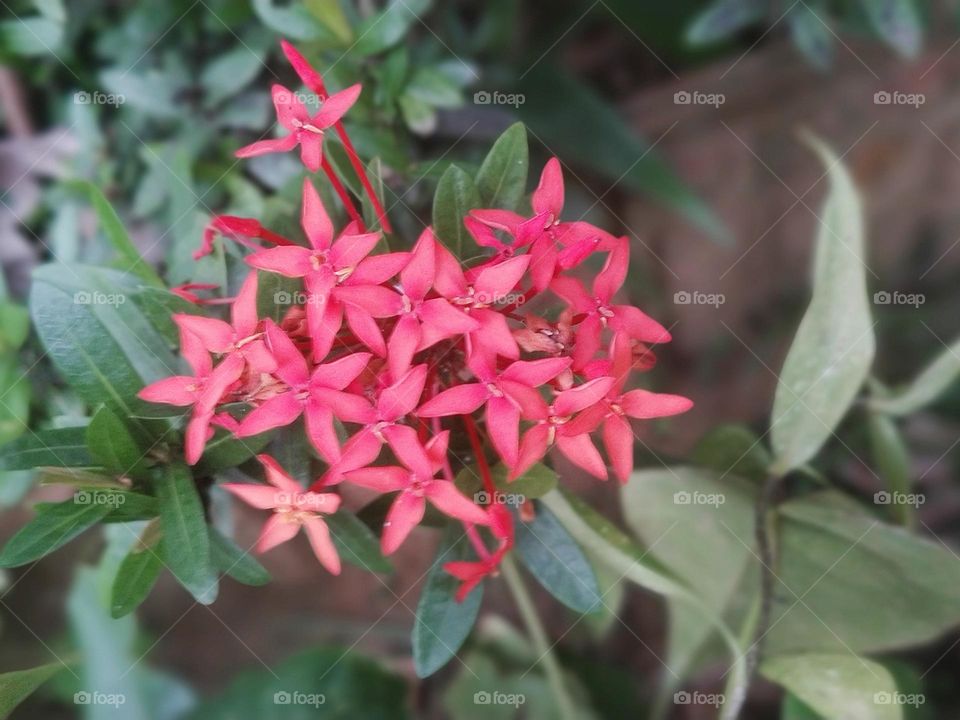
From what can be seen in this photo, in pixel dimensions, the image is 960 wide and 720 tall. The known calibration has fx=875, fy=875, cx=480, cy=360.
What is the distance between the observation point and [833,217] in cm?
89

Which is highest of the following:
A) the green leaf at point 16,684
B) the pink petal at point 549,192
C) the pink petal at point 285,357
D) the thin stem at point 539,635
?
the pink petal at point 549,192

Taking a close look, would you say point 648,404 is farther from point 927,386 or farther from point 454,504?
point 927,386

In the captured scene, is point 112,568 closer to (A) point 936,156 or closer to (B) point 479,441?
(B) point 479,441

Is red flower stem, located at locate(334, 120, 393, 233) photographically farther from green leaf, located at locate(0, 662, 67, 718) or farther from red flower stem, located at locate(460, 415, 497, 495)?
green leaf, located at locate(0, 662, 67, 718)

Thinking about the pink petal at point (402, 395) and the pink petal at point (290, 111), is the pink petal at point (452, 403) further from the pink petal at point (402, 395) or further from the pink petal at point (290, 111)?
the pink petal at point (290, 111)

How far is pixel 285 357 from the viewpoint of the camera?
60 centimetres

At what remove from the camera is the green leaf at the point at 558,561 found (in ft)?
2.50

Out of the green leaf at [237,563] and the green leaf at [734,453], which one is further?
the green leaf at [734,453]

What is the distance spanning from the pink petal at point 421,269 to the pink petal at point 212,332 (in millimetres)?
137

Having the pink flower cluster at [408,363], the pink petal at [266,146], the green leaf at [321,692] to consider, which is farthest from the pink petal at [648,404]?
the green leaf at [321,692]

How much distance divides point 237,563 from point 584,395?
34 cm

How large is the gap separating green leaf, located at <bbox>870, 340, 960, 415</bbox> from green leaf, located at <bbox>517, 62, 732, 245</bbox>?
1.53 ft

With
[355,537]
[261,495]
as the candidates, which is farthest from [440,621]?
[261,495]

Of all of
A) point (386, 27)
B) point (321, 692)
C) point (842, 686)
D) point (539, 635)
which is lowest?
point (321, 692)
